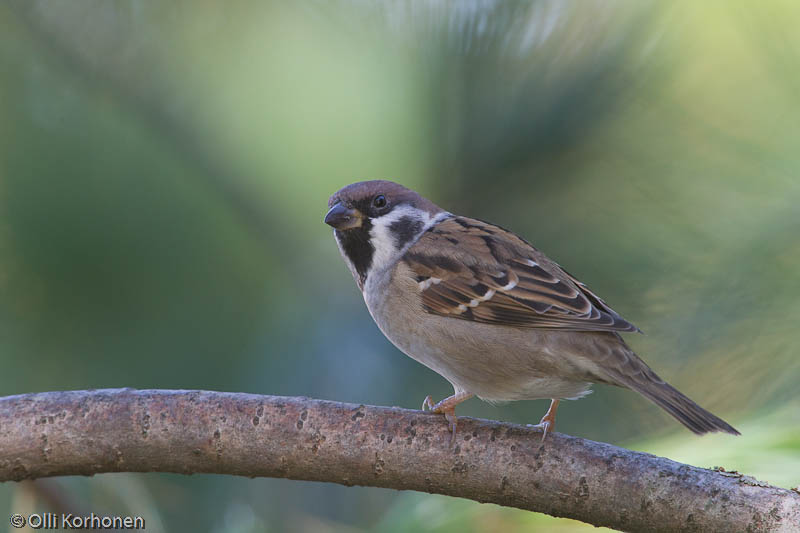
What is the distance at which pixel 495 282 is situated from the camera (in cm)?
260

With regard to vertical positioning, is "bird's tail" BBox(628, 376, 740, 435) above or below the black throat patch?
below

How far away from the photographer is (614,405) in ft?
8.07

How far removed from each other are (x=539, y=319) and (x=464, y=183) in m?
0.48

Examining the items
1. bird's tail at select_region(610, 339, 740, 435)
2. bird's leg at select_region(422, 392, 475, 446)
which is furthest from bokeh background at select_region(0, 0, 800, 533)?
bird's leg at select_region(422, 392, 475, 446)

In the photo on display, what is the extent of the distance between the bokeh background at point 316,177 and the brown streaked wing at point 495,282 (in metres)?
0.12

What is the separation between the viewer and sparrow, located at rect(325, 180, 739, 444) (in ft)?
7.70

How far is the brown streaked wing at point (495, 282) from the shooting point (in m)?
2.42

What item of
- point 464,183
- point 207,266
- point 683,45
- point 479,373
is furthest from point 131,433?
point 683,45

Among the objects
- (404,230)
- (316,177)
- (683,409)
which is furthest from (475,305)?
(683,409)

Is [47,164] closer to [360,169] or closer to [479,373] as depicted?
[360,169]

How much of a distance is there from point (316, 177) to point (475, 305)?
67 cm

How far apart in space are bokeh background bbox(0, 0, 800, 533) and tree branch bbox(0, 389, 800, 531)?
0.13 metres

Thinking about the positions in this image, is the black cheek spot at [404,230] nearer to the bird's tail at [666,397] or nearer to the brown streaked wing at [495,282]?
the brown streaked wing at [495,282]

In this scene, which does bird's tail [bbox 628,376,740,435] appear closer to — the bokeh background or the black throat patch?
the bokeh background
